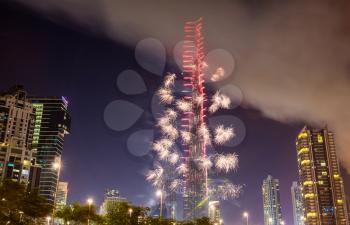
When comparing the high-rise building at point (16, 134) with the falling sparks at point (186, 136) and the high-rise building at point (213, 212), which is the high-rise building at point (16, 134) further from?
the falling sparks at point (186, 136)

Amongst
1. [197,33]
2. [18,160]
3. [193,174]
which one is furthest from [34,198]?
[18,160]

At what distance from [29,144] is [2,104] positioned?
76.7 feet

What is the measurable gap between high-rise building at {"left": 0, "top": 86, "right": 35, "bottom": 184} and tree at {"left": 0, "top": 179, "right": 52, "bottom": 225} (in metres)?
123

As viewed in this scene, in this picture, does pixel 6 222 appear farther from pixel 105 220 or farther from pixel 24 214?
pixel 105 220

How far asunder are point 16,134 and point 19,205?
151790 millimetres

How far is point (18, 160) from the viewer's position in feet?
547

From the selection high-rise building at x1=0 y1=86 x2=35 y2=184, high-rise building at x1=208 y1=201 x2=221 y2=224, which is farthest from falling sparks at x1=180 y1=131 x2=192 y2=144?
high-rise building at x1=0 y1=86 x2=35 y2=184

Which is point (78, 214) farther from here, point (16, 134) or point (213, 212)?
point (16, 134)

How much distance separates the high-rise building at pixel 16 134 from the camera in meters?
164

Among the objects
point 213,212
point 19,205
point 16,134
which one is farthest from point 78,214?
point 16,134

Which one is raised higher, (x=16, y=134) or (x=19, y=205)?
(x=16, y=134)

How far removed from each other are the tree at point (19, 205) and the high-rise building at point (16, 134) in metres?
123

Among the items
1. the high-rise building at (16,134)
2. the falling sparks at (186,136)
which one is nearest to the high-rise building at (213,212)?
the falling sparks at (186,136)

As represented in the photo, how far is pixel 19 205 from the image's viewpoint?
45.6 meters
